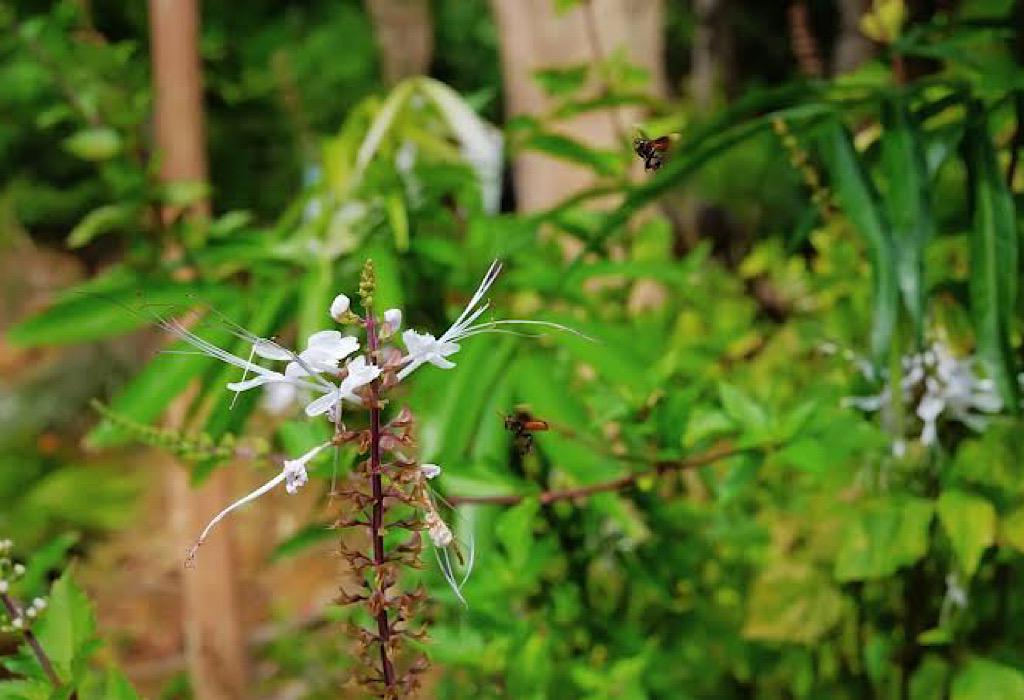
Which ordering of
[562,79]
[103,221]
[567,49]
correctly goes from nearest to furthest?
[103,221], [562,79], [567,49]

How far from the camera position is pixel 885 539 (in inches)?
31.1

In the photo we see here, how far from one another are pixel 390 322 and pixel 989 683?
570mm

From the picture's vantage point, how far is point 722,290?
5.43 ft

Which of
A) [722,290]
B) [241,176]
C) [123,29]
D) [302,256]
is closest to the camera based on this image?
[302,256]

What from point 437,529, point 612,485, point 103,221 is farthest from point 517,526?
point 103,221

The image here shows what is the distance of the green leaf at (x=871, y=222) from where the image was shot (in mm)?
713

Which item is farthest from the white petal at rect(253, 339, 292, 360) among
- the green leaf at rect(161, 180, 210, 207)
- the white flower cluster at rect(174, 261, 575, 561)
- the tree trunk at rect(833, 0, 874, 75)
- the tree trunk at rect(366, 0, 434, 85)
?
the tree trunk at rect(833, 0, 874, 75)

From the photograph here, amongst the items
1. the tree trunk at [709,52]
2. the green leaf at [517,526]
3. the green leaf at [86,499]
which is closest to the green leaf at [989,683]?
the green leaf at [517,526]

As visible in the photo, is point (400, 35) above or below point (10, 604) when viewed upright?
above

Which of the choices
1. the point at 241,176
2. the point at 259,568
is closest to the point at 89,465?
the point at 259,568

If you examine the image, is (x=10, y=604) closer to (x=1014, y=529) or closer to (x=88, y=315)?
(x=88, y=315)

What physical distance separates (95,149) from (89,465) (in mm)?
2416

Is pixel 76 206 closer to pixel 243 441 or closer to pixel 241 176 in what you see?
pixel 241 176

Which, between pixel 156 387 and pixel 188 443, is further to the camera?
pixel 156 387
